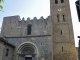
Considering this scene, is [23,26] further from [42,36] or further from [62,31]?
[62,31]

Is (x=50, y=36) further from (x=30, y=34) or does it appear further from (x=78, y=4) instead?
(x=78, y=4)

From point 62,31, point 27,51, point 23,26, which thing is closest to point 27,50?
point 27,51

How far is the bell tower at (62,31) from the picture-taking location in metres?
19.4

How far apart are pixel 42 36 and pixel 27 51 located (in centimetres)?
348

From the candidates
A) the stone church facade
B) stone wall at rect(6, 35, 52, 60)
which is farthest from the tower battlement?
stone wall at rect(6, 35, 52, 60)

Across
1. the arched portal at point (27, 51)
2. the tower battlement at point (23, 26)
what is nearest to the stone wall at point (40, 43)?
the arched portal at point (27, 51)

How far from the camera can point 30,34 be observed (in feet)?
67.5

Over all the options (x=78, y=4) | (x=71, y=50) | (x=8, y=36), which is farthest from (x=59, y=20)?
(x=78, y=4)

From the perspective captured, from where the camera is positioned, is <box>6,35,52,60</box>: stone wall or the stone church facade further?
the stone church facade

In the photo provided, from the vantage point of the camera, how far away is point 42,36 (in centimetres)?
1945

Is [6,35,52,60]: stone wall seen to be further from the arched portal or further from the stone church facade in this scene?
the arched portal

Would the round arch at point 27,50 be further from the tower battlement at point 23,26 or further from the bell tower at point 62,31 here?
the bell tower at point 62,31

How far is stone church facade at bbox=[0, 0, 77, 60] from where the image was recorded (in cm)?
1900

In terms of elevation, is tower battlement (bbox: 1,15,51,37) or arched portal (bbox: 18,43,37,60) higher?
tower battlement (bbox: 1,15,51,37)
